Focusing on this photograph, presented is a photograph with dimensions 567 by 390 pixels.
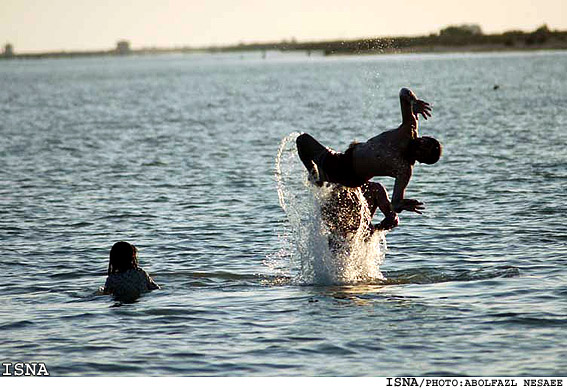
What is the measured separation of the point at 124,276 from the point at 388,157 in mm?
3845

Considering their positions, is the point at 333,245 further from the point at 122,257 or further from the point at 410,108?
the point at 122,257

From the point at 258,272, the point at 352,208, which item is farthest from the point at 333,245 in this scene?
the point at 258,272

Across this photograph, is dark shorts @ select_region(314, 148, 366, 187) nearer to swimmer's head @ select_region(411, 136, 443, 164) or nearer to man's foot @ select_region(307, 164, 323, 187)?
man's foot @ select_region(307, 164, 323, 187)

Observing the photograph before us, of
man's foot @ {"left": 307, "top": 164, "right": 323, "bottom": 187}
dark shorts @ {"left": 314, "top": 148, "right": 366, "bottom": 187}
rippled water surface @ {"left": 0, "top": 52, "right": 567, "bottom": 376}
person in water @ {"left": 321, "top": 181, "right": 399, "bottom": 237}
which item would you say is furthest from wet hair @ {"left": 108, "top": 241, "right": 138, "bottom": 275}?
person in water @ {"left": 321, "top": 181, "right": 399, "bottom": 237}

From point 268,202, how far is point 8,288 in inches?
364

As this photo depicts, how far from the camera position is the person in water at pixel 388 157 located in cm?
1377

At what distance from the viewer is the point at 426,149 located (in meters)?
13.8

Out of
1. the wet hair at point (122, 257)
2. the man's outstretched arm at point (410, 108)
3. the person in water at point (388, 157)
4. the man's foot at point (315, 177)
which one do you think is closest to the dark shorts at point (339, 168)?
the person in water at point (388, 157)

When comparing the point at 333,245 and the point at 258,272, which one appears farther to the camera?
the point at 258,272

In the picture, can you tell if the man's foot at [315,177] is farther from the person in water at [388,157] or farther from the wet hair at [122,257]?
the wet hair at [122,257]

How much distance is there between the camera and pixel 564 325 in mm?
Result: 12578

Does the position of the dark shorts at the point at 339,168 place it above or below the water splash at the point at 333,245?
above

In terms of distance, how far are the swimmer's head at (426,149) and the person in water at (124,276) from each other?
3.94m

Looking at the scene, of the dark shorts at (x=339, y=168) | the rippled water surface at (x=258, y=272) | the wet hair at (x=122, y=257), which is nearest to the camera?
the rippled water surface at (x=258, y=272)
